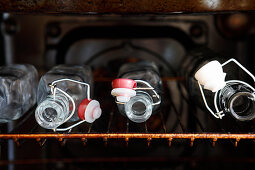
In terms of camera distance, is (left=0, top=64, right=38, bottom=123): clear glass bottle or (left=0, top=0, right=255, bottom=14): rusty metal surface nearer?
(left=0, top=0, right=255, bottom=14): rusty metal surface

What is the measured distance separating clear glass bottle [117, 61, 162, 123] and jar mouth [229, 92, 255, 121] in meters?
0.18

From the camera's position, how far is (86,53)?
3.52 ft

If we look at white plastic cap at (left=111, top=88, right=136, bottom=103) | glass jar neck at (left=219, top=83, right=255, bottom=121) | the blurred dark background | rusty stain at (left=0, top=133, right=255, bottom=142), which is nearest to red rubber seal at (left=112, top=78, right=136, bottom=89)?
white plastic cap at (left=111, top=88, right=136, bottom=103)

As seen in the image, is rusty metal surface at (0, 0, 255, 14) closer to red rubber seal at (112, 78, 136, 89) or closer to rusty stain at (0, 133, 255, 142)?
red rubber seal at (112, 78, 136, 89)

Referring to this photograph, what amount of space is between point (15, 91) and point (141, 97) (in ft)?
1.22

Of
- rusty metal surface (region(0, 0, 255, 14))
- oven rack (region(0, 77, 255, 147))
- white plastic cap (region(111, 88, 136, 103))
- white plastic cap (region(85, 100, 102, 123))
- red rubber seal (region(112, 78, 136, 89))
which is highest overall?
rusty metal surface (region(0, 0, 255, 14))

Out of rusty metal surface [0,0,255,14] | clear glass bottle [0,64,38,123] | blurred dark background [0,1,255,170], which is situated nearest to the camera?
rusty metal surface [0,0,255,14]

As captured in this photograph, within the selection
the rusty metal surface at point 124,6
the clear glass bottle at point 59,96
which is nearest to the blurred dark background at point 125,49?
the clear glass bottle at point 59,96

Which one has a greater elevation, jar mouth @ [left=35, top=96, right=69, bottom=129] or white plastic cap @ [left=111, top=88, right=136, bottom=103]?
white plastic cap @ [left=111, top=88, right=136, bottom=103]

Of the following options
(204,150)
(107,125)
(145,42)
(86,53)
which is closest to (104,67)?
(86,53)

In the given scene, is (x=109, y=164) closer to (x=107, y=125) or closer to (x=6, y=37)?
(x=107, y=125)

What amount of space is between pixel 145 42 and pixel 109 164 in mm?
565

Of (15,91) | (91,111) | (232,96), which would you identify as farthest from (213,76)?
(15,91)

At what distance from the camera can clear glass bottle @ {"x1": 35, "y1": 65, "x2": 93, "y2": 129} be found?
56 cm
